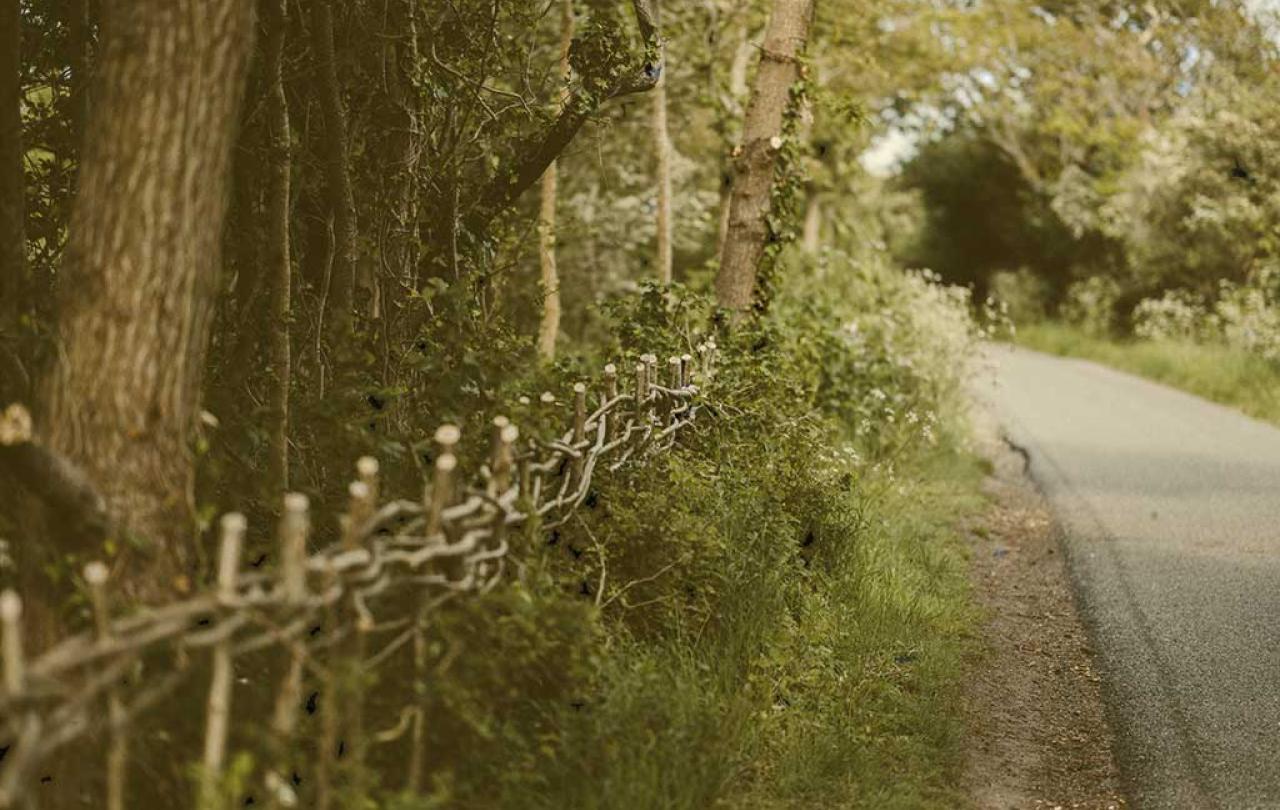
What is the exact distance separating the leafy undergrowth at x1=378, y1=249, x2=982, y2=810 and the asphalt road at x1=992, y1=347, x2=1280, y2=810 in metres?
0.86

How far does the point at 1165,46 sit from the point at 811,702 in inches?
1228

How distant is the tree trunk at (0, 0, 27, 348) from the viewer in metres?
4.94

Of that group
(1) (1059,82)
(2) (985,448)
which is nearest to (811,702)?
(2) (985,448)

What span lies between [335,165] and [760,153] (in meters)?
4.40

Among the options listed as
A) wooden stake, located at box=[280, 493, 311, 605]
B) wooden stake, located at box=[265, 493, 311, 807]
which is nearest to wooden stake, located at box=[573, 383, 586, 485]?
wooden stake, located at box=[265, 493, 311, 807]

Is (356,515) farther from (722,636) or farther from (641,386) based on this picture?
(641,386)

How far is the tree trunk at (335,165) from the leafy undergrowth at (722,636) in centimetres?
141

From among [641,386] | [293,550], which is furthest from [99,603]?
[641,386]

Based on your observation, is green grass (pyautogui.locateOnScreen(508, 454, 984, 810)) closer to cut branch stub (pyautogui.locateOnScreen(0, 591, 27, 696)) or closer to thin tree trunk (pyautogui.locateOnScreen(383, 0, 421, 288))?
cut branch stub (pyautogui.locateOnScreen(0, 591, 27, 696))

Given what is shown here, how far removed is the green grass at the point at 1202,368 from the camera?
18.3m

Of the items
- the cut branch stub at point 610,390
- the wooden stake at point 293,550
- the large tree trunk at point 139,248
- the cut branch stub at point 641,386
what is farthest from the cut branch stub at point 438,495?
the cut branch stub at point 641,386

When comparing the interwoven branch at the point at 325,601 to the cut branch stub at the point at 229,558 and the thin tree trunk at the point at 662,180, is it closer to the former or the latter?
the cut branch stub at the point at 229,558

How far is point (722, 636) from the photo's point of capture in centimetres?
601

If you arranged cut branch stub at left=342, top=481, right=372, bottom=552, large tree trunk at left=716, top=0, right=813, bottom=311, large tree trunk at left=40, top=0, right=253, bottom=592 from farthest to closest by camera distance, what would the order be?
1. large tree trunk at left=716, top=0, right=813, bottom=311
2. large tree trunk at left=40, top=0, right=253, bottom=592
3. cut branch stub at left=342, top=481, right=372, bottom=552
